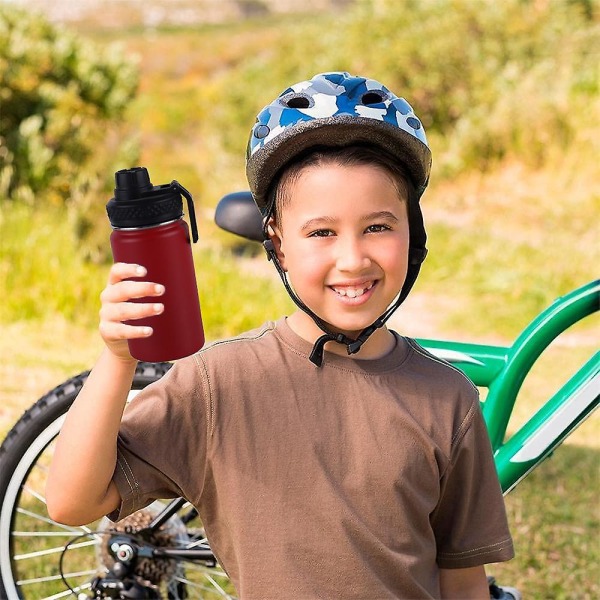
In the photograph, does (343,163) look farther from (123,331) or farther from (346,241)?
(123,331)

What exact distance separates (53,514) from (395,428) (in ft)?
2.06

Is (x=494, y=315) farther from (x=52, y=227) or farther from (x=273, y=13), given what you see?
(x=273, y=13)

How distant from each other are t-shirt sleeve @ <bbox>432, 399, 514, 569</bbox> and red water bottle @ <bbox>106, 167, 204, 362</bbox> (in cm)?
61

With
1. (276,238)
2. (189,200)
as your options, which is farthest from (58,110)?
(189,200)

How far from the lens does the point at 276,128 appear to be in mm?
1848

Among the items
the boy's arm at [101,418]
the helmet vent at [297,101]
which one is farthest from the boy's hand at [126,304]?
the helmet vent at [297,101]

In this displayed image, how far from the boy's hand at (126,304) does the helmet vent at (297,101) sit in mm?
553

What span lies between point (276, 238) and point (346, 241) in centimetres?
26

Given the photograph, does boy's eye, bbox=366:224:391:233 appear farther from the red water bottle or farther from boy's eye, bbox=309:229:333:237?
the red water bottle

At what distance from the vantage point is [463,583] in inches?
77.8

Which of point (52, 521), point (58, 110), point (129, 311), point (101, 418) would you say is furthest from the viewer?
point (58, 110)

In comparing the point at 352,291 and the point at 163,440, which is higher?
the point at 352,291

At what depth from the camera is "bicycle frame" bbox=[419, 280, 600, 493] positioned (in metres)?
2.41

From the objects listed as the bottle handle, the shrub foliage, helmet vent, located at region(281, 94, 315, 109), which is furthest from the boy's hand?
the shrub foliage
